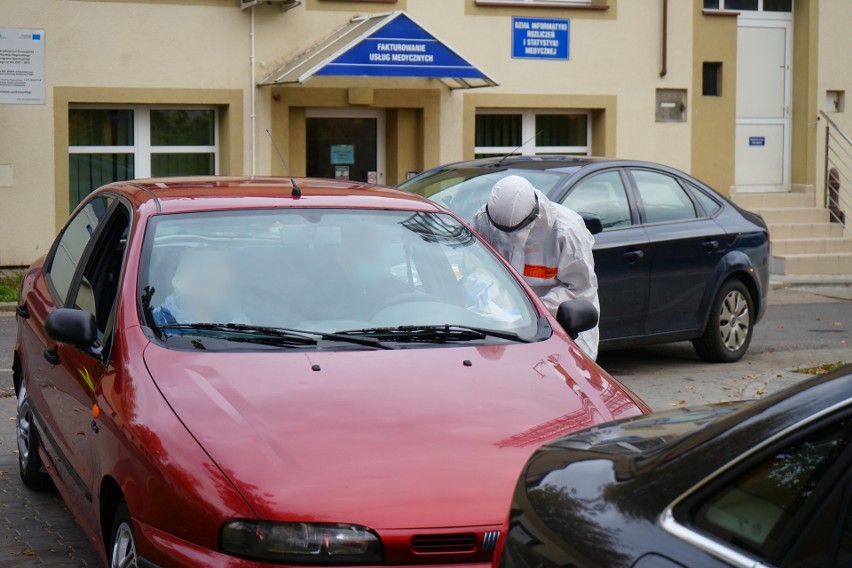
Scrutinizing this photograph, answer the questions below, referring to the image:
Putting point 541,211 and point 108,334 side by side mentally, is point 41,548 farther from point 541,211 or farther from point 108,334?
point 541,211

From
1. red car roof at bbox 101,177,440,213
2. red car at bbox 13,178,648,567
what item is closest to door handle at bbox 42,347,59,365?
red car at bbox 13,178,648,567

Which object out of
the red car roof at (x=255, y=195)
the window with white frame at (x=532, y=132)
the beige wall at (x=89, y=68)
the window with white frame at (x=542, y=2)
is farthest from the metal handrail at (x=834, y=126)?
the red car roof at (x=255, y=195)

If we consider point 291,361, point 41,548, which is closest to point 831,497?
point 291,361

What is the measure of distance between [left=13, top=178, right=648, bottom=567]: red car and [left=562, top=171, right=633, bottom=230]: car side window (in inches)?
167

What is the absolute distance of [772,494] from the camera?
8.35 feet

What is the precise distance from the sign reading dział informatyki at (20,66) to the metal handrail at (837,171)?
11734 millimetres

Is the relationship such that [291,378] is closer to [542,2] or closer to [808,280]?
[808,280]

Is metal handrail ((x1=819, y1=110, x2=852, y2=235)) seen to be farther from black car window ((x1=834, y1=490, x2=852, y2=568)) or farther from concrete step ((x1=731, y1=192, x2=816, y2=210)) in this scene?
black car window ((x1=834, y1=490, x2=852, y2=568))

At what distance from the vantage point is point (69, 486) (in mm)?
5523

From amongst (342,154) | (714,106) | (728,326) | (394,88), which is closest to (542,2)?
(394,88)

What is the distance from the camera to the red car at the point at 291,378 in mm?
3945

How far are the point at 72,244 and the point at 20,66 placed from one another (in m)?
10.7

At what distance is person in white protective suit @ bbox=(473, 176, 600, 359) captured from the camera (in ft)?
23.2

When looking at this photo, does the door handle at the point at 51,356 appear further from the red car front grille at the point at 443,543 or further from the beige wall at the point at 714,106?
the beige wall at the point at 714,106
